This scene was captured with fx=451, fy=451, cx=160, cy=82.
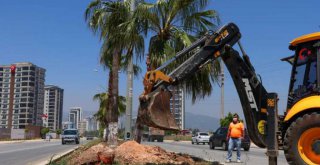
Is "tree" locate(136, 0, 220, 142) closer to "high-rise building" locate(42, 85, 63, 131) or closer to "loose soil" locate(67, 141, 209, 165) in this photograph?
"loose soil" locate(67, 141, 209, 165)

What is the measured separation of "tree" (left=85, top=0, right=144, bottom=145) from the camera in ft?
49.5

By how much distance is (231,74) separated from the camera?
9.66 meters

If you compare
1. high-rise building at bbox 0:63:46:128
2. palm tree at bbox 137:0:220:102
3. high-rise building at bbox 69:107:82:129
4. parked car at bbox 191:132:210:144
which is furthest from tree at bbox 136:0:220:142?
high-rise building at bbox 69:107:82:129

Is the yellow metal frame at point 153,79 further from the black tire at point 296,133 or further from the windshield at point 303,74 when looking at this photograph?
the black tire at point 296,133

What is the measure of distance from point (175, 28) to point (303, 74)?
7268mm

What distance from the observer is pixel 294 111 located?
8156mm

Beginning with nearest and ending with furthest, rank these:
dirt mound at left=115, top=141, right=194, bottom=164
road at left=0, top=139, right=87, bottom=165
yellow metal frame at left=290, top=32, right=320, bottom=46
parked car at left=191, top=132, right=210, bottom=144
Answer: yellow metal frame at left=290, top=32, right=320, bottom=46 < dirt mound at left=115, top=141, right=194, bottom=164 < road at left=0, top=139, right=87, bottom=165 < parked car at left=191, top=132, right=210, bottom=144

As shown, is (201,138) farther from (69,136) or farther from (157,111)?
(157,111)

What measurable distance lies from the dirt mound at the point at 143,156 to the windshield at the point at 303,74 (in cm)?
432

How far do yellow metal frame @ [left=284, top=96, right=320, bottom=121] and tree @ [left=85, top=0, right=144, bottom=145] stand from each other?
7631 mm

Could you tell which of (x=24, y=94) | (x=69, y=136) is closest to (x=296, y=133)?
(x=69, y=136)

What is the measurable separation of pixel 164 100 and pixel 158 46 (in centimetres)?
657

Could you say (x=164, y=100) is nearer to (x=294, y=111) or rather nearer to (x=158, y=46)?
(x=294, y=111)

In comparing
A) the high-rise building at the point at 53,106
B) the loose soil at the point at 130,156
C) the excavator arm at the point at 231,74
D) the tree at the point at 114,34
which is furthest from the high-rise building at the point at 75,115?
the excavator arm at the point at 231,74
